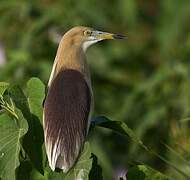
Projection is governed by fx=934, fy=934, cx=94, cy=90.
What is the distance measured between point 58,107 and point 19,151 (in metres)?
0.17

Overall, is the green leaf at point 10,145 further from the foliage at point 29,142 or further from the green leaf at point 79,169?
the green leaf at point 79,169

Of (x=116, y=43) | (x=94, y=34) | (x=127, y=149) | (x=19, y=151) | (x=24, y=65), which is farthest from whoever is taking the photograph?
(x=116, y=43)

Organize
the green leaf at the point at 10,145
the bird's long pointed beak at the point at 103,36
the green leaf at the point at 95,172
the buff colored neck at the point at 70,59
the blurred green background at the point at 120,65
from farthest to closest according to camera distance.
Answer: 1. the blurred green background at the point at 120,65
2. the bird's long pointed beak at the point at 103,36
3. the buff colored neck at the point at 70,59
4. the green leaf at the point at 95,172
5. the green leaf at the point at 10,145

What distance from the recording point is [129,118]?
18.0 ft

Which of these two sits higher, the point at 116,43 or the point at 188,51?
the point at 188,51

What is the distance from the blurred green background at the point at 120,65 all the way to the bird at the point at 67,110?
189cm

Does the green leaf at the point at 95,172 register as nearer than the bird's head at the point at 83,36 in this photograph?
Yes

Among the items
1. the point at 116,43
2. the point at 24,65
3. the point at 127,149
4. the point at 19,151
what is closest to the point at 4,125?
the point at 19,151

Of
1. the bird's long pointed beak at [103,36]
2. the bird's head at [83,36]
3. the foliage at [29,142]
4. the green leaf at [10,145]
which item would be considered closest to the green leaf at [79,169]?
the foliage at [29,142]

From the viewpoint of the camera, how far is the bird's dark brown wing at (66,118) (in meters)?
2.36

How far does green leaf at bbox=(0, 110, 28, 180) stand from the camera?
7.64 feet

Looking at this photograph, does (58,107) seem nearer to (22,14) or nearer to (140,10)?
(22,14)

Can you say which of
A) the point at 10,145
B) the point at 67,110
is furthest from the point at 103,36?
the point at 10,145

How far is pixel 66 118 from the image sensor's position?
2434 millimetres
